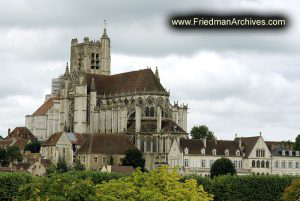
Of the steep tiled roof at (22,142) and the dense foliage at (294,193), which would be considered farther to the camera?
the steep tiled roof at (22,142)

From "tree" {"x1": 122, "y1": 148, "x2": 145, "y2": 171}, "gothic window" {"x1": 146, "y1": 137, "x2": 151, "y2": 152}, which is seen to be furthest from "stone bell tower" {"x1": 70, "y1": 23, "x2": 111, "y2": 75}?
"tree" {"x1": 122, "y1": 148, "x2": 145, "y2": 171}

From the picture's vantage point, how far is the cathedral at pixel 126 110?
120500 mm

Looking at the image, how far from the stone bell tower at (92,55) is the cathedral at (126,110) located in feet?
36.1

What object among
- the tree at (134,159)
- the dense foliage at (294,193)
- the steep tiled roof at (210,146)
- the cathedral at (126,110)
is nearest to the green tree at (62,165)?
the tree at (134,159)

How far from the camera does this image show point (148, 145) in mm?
120688

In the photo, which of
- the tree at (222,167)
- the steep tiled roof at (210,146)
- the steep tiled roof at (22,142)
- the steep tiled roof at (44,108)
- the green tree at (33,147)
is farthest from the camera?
the steep tiled roof at (44,108)

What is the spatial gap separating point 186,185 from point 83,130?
3503 inches

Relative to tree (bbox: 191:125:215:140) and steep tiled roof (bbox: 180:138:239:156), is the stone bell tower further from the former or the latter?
steep tiled roof (bbox: 180:138:239:156)

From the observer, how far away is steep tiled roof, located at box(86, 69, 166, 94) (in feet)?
433

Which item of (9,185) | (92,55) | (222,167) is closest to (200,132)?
(92,55)

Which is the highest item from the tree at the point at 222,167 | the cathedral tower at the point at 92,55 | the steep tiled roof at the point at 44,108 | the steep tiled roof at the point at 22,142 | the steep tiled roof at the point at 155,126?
the cathedral tower at the point at 92,55

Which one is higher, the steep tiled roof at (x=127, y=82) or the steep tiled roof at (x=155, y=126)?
the steep tiled roof at (x=127, y=82)

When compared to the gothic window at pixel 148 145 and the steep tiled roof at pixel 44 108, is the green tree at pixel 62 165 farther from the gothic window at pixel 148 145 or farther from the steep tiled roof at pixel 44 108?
the steep tiled roof at pixel 44 108

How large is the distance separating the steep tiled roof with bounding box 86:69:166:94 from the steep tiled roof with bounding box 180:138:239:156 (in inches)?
698
